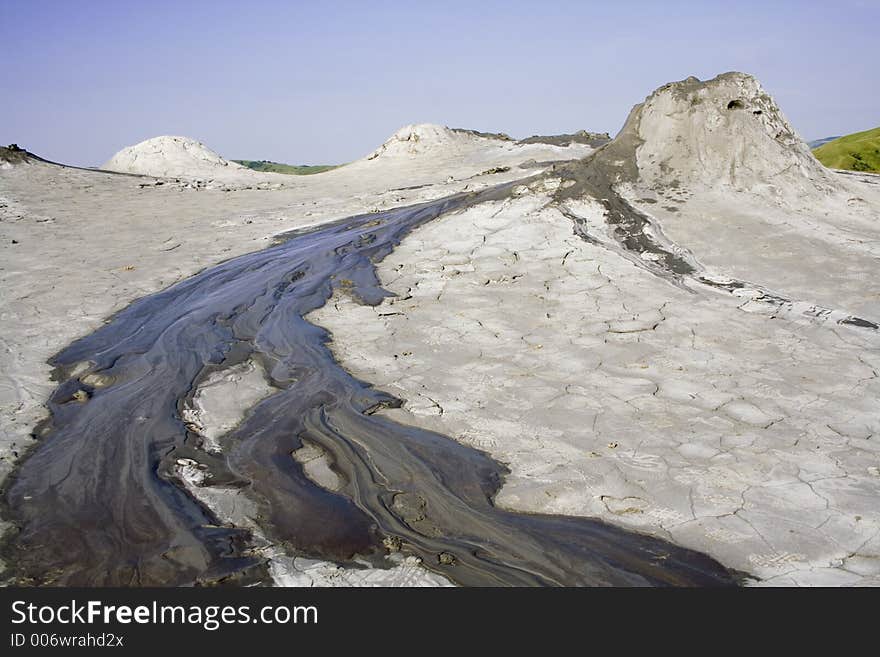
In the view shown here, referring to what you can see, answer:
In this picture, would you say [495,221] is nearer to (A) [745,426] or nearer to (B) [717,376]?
(B) [717,376]

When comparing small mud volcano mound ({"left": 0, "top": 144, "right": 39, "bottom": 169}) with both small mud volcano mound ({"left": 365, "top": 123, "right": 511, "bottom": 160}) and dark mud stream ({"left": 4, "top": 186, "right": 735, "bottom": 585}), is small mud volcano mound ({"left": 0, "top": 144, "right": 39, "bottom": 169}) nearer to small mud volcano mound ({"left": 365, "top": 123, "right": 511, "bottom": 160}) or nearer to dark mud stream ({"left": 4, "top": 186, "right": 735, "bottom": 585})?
small mud volcano mound ({"left": 365, "top": 123, "right": 511, "bottom": 160})

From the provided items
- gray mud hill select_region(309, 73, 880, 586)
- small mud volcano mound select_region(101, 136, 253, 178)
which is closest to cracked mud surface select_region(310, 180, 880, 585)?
gray mud hill select_region(309, 73, 880, 586)

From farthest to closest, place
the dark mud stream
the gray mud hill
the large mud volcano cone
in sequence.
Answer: the large mud volcano cone < the gray mud hill < the dark mud stream

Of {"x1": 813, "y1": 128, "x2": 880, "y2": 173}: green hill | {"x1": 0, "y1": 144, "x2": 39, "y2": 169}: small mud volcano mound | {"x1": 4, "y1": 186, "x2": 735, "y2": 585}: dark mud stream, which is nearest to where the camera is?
{"x1": 4, "y1": 186, "x2": 735, "y2": 585}: dark mud stream

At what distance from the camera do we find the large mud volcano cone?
8195 mm

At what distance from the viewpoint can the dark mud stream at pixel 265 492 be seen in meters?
3.11

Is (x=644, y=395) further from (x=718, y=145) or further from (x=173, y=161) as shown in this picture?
(x=173, y=161)

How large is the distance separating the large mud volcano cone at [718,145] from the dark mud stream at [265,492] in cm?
495

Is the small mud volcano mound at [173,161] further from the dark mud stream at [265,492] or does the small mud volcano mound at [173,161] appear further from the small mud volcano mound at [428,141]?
the dark mud stream at [265,492]

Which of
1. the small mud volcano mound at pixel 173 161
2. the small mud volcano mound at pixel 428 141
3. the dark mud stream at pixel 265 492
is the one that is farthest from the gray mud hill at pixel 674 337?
the small mud volcano mound at pixel 173 161

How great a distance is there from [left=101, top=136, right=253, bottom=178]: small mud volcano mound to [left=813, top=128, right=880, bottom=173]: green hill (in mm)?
14308

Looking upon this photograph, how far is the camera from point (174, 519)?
11.6 ft

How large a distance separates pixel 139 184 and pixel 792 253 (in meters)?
11.9

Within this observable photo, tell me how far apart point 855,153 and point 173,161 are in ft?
54.9
